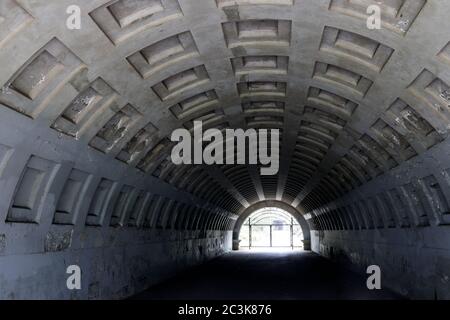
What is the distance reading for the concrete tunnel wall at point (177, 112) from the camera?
8.91 metres

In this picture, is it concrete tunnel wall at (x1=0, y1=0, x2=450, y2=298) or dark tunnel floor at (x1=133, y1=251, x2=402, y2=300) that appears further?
dark tunnel floor at (x1=133, y1=251, x2=402, y2=300)

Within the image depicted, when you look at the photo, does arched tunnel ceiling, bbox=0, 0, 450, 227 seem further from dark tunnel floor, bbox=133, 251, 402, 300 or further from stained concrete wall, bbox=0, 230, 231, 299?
dark tunnel floor, bbox=133, 251, 402, 300

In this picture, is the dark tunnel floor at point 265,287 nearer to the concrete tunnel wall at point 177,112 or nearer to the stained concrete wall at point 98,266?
the stained concrete wall at point 98,266

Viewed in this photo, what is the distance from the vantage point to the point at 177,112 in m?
14.5

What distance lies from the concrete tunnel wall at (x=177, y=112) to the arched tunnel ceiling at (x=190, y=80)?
0.04 metres

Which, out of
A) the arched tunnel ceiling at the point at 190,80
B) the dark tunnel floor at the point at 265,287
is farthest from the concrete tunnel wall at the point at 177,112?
the dark tunnel floor at the point at 265,287

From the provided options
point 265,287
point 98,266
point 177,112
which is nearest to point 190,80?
point 177,112

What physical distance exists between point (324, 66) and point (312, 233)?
37212 mm

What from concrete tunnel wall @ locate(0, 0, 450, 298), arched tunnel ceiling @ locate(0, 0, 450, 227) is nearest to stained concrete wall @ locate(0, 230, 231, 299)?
concrete tunnel wall @ locate(0, 0, 450, 298)

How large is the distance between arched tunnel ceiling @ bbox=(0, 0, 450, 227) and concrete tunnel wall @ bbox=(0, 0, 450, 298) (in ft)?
0.12

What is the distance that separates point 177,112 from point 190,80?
178cm

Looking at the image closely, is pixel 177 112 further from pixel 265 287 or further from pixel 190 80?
pixel 265 287

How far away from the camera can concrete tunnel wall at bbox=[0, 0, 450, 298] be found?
891 cm
